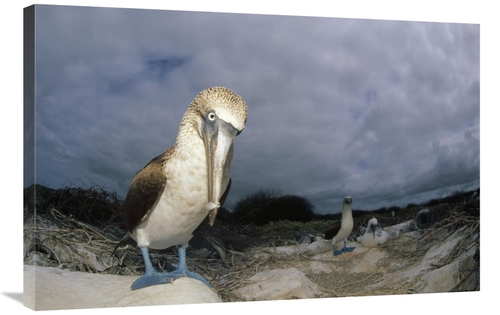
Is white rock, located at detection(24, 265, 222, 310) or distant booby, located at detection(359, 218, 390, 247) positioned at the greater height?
distant booby, located at detection(359, 218, 390, 247)

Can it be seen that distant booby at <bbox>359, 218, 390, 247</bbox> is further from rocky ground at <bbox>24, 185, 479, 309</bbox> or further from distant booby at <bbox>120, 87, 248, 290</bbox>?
distant booby at <bbox>120, 87, 248, 290</bbox>

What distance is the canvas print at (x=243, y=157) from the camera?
6426mm

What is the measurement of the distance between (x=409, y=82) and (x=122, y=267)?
3139mm

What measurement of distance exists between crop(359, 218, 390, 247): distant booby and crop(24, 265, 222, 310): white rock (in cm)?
170

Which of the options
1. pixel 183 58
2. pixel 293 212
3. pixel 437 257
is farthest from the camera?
pixel 437 257

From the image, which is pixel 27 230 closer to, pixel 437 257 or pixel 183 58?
pixel 183 58

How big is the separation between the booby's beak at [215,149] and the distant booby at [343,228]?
1.34 metres

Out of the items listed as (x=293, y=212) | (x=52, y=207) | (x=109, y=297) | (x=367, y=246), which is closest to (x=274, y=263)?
(x=293, y=212)

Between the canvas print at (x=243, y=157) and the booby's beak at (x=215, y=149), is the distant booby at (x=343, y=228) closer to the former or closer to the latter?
the canvas print at (x=243, y=157)

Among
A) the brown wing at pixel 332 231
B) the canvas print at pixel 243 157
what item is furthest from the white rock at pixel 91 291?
the brown wing at pixel 332 231

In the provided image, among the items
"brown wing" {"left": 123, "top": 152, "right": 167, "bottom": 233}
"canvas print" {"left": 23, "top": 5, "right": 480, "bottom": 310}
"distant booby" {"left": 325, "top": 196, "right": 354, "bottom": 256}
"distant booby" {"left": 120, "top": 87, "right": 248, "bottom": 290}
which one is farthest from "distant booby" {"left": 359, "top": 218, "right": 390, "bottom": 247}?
"brown wing" {"left": 123, "top": 152, "right": 167, "bottom": 233}

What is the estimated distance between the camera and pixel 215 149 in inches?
255

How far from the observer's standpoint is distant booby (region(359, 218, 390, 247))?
7556mm

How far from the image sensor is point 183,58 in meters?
6.80
